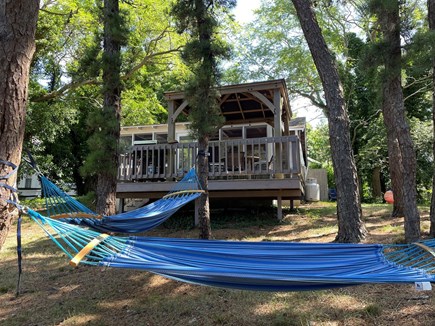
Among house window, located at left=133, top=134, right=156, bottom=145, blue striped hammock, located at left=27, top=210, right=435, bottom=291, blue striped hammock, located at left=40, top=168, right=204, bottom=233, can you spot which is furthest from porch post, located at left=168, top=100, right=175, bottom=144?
blue striped hammock, located at left=27, top=210, right=435, bottom=291

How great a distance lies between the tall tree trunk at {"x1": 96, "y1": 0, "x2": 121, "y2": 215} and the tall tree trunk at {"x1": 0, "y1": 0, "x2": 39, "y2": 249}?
242cm

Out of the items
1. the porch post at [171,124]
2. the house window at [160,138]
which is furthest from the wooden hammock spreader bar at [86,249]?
the house window at [160,138]

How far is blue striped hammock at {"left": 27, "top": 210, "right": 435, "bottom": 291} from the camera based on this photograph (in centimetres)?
198

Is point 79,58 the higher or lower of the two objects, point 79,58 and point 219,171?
the higher

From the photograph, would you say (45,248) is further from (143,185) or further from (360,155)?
(360,155)

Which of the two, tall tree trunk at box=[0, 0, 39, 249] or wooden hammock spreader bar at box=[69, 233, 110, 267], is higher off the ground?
tall tree trunk at box=[0, 0, 39, 249]

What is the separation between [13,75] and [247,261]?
8.00ft

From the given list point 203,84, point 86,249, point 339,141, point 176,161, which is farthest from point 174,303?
point 176,161

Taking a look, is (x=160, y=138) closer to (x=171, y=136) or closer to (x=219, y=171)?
(x=171, y=136)

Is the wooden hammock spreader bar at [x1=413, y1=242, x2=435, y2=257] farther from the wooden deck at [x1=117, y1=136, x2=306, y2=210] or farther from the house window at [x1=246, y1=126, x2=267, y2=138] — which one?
the house window at [x1=246, y1=126, x2=267, y2=138]

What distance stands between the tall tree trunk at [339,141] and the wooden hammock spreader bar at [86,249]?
3.45 m

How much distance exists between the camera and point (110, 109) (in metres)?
5.43

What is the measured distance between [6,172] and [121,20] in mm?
3833

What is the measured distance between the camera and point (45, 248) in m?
6.16
